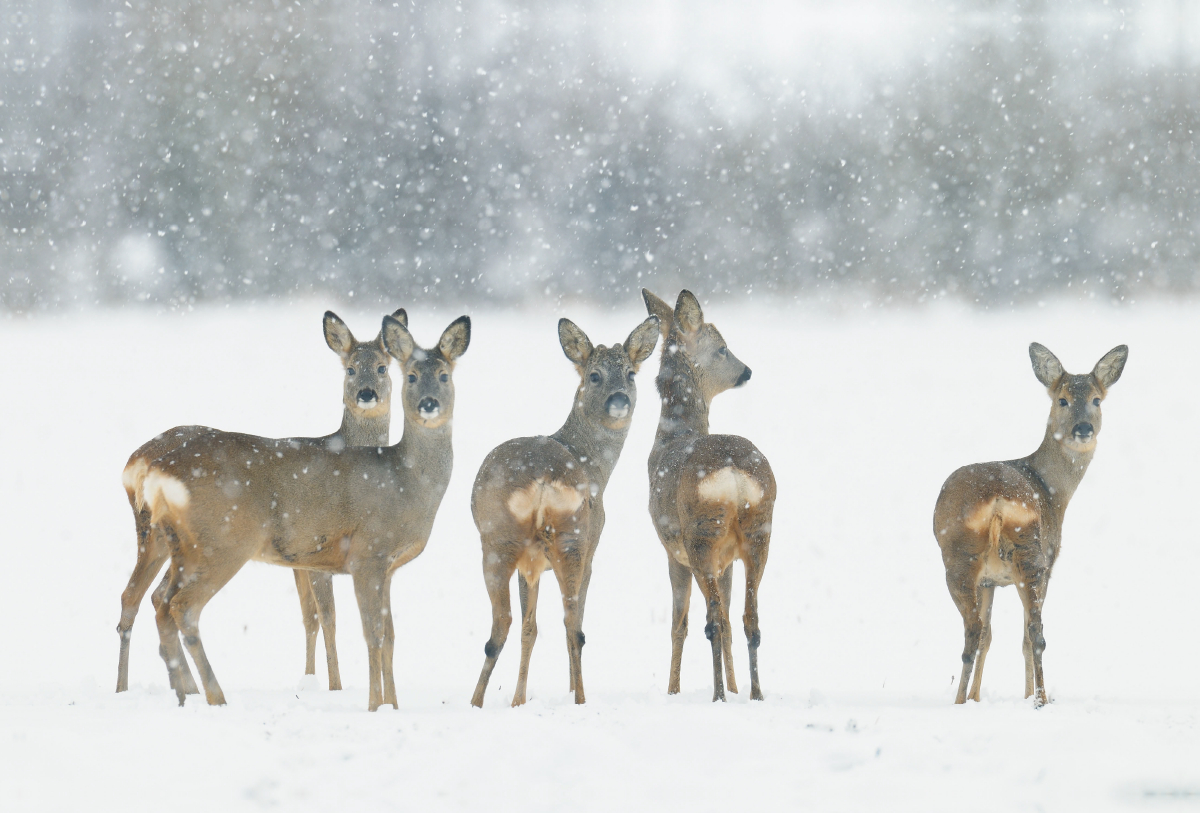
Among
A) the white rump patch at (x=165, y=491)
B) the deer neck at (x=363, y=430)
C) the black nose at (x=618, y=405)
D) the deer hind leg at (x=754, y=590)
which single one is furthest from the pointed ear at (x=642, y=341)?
the white rump patch at (x=165, y=491)

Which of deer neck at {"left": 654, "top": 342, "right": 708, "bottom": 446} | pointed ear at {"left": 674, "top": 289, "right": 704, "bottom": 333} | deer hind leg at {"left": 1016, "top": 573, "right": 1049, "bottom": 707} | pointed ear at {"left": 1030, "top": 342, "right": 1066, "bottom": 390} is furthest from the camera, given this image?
pointed ear at {"left": 674, "top": 289, "right": 704, "bottom": 333}

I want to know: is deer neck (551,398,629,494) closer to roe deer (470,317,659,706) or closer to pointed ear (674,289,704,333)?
roe deer (470,317,659,706)

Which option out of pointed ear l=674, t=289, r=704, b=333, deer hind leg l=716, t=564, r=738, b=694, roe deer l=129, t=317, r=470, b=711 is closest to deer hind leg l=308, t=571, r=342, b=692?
roe deer l=129, t=317, r=470, b=711

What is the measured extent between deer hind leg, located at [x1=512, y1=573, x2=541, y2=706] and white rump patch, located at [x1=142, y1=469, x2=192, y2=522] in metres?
2.40

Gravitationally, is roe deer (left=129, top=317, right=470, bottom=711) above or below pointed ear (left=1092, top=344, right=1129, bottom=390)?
below

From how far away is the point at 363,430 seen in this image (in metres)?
9.24

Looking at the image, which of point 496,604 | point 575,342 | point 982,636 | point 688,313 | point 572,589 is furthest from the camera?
point 688,313

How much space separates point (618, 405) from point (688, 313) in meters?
1.53

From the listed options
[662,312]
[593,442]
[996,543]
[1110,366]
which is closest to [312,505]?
[593,442]

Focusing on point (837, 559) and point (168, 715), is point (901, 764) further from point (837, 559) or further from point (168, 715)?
point (837, 559)

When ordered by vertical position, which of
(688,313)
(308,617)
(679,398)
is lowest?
(308,617)

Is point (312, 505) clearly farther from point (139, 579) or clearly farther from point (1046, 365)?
point (1046, 365)

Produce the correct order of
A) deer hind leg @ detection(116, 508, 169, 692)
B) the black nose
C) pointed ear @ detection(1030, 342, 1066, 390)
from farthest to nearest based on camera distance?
pointed ear @ detection(1030, 342, 1066, 390) < the black nose < deer hind leg @ detection(116, 508, 169, 692)

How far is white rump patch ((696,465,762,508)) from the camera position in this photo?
26.0 feet
